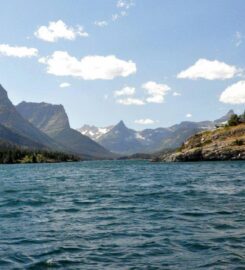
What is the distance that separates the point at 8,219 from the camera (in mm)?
34969

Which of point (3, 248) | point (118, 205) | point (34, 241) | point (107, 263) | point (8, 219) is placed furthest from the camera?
point (118, 205)

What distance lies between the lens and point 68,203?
1827 inches

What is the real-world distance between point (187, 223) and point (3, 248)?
13.4 metres

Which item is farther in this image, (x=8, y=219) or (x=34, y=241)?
(x=8, y=219)

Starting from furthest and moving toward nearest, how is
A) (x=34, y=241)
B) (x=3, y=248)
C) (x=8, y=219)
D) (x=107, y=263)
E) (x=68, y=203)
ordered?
1. (x=68, y=203)
2. (x=8, y=219)
3. (x=34, y=241)
4. (x=3, y=248)
5. (x=107, y=263)

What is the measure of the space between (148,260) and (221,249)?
4342 millimetres

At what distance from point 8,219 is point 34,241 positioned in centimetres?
992

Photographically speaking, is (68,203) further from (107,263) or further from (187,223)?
(107,263)

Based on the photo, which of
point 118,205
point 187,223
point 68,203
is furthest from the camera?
point 68,203

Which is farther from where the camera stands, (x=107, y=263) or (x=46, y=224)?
(x=46, y=224)

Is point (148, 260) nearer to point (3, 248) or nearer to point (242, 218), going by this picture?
point (3, 248)

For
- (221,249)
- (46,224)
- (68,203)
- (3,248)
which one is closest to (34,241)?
(3,248)

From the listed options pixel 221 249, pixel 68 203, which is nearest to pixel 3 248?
pixel 221 249

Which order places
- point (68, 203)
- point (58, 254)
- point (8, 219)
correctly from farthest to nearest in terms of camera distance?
point (68, 203) → point (8, 219) → point (58, 254)
